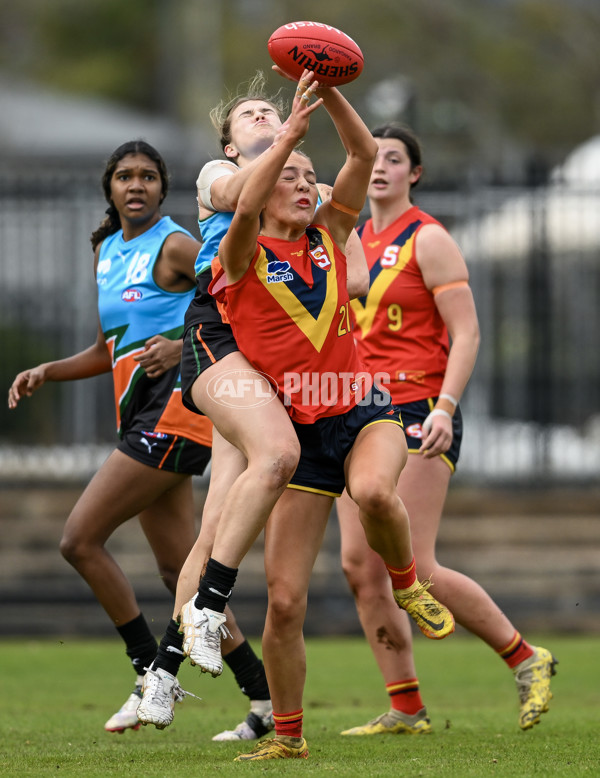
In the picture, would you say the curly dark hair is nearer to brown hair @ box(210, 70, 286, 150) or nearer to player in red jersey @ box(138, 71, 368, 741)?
brown hair @ box(210, 70, 286, 150)

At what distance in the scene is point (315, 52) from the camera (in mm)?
5078

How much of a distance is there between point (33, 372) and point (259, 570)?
630 cm

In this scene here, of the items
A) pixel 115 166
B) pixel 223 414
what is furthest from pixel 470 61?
pixel 223 414

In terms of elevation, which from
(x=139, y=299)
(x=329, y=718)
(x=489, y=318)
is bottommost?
(x=329, y=718)

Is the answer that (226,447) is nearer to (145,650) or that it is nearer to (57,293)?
(145,650)

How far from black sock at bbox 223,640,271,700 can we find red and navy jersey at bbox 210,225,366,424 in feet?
5.28

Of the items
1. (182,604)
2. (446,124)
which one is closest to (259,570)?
(182,604)

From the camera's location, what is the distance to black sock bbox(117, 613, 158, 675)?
6.36 metres

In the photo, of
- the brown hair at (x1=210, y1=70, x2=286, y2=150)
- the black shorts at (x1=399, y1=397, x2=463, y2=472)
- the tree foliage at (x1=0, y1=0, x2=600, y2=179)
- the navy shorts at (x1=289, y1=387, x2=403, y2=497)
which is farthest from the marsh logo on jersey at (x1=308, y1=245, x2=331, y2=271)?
the tree foliage at (x1=0, y1=0, x2=600, y2=179)

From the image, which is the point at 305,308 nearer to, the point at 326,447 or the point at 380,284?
the point at 326,447

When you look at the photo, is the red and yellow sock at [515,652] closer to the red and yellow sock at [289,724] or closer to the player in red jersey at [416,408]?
the player in red jersey at [416,408]

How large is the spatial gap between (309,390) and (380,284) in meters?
1.31

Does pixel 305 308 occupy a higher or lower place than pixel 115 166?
lower

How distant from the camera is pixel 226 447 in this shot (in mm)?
5395
